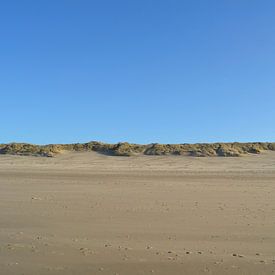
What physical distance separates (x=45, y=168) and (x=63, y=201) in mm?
8728

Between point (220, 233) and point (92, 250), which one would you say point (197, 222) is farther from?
point (92, 250)

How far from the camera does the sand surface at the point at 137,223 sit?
723 cm

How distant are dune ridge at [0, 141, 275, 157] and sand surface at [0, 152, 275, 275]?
4.74 metres

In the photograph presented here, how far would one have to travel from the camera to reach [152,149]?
24.3 metres

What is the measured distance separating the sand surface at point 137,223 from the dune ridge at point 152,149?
4742 millimetres

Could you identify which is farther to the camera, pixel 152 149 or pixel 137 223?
pixel 152 149

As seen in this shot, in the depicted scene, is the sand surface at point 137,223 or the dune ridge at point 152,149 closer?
the sand surface at point 137,223

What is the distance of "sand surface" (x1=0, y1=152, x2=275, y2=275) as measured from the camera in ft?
23.7

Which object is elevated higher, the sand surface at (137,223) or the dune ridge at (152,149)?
the dune ridge at (152,149)

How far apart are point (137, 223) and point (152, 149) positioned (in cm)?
1455

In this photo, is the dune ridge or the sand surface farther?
the dune ridge

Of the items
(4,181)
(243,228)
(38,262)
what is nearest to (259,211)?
(243,228)

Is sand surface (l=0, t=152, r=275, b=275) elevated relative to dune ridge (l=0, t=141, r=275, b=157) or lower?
lower

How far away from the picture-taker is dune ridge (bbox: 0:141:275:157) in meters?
23.7
